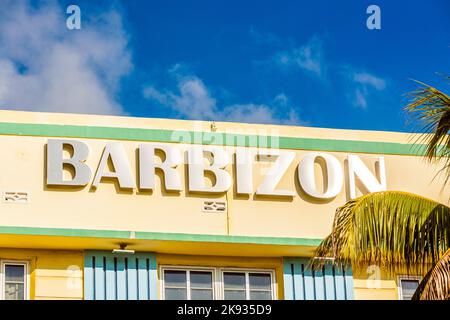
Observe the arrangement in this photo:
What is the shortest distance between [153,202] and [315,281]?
3.06 metres

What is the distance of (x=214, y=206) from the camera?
904 inches

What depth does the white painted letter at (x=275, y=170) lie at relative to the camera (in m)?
23.2

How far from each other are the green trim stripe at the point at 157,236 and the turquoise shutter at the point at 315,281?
534 mm

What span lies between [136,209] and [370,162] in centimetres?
426

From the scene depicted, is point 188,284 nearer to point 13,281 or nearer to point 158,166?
point 158,166

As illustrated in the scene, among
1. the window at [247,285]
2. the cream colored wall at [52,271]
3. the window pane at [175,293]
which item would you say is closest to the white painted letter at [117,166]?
the cream colored wall at [52,271]

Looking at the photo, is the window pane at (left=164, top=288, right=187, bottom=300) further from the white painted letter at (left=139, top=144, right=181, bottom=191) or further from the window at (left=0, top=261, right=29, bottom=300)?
the window at (left=0, top=261, right=29, bottom=300)

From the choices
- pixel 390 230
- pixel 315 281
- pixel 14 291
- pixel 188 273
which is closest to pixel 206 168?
pixel 188 273

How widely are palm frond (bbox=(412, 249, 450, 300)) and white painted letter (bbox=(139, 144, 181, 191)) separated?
6.12 metres

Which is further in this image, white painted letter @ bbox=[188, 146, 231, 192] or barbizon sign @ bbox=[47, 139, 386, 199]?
white painted letter @ bbox=[188, 146, 231, 192]

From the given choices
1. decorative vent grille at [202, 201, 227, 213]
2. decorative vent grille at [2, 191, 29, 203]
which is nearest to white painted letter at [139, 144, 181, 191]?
decorative vent grille at [202, 201, 227, 213]

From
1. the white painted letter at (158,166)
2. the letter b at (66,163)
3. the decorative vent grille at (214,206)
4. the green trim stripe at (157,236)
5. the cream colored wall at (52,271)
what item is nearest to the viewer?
the green trim stripe at (157,236)

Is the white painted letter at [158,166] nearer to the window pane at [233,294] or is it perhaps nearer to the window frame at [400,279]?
the window pane at [233,294]

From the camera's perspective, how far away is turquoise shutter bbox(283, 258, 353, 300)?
907 inches
